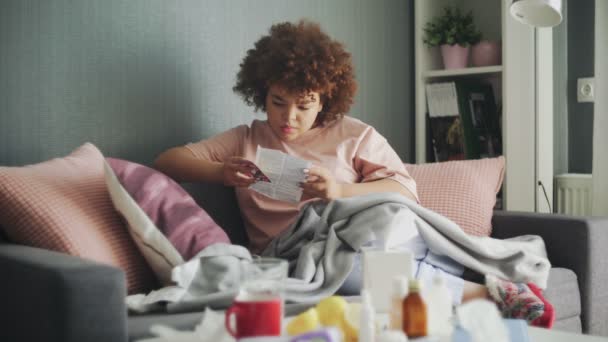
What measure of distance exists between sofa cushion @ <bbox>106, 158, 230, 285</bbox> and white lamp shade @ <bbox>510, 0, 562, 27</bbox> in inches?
47.6

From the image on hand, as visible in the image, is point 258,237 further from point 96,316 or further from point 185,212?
point 96,316

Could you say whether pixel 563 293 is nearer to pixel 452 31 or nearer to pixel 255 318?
pixel 255 318

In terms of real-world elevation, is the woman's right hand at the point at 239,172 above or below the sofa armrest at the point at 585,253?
above

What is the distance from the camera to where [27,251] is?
1.43 meters

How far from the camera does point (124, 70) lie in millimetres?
2156

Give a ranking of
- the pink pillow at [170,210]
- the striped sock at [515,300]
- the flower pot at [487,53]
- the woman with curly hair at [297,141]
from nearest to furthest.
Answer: the pink pillow at [170,210] < the striped sock at [515,300] < the woman with curly hair at [297,141] < the flower pot at [487,53]

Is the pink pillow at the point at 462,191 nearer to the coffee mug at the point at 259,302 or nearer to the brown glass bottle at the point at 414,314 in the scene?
the brown glass bottle at the point at 414,314

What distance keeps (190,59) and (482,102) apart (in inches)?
59.2

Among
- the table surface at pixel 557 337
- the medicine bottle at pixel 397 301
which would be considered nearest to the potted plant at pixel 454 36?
the table surface at pixel 557 337

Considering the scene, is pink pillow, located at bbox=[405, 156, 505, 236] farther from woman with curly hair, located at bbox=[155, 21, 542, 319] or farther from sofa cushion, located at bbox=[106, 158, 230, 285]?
sofa cushion, located at bbox=[106, 158, 230, 285]

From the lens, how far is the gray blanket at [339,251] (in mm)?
1560

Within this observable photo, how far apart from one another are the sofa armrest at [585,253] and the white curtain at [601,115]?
0.94 meters

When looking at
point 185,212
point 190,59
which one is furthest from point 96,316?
point 190,59

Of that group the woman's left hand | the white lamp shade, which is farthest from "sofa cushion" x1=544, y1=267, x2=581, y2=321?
the white lamp shade
